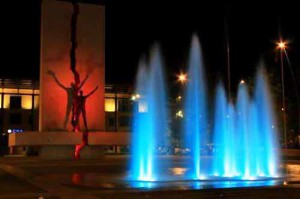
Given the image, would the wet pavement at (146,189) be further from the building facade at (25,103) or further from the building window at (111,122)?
the building window at (111,122)

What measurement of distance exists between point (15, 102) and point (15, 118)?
2.57m

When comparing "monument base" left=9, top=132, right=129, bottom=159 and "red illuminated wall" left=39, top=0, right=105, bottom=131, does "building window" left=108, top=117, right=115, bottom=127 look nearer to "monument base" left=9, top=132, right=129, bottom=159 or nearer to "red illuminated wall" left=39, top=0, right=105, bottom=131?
"red illuminated wall" left=39, top=0, right=105, bottom=131

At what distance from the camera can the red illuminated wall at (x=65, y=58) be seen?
39344mm

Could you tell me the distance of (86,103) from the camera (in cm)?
4062

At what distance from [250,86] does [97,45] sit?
16.4 meters

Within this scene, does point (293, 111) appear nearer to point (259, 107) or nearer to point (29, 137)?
point (259, 107)

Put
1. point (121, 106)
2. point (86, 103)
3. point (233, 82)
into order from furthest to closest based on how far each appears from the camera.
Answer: point (121, 106), point (233, 82), point (86, 103)

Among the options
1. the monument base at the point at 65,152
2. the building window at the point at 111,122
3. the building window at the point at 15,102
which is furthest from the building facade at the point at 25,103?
the monument base at the point at 65,152

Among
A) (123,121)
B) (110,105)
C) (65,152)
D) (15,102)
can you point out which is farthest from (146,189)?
(123,121)

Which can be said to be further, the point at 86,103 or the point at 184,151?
the point at 184,151

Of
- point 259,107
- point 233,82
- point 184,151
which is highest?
point 233,82

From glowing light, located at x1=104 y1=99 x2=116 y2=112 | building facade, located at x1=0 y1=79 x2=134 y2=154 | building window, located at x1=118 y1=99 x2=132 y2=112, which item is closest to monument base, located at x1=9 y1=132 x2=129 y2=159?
building facade, located at x1=0 y1=79 x2=134 y2=154

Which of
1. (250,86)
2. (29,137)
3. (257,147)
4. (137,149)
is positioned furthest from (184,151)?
(137,149)

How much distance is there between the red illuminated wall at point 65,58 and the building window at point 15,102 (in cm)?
3304
